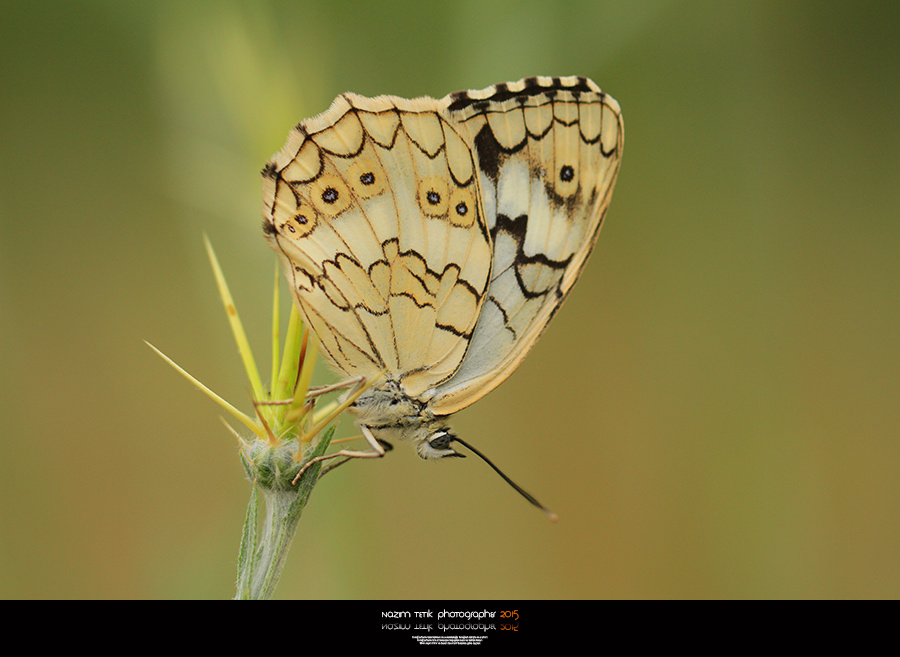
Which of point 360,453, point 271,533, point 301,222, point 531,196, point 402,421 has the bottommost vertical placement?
point 271,533

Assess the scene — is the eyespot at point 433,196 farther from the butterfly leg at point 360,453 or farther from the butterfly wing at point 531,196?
the butterfly leg at point 360,453

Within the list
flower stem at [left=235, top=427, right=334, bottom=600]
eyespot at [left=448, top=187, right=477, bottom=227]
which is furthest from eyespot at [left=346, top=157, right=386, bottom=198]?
flower stem at [left=235, top=427, right=334, bottom=600]

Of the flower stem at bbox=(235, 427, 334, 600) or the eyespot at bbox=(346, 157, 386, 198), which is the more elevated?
the eyespot at bbox=(346, 157, 386, 198)

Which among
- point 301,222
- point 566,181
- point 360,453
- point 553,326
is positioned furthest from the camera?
point 553,326

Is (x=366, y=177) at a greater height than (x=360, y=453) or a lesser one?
greater

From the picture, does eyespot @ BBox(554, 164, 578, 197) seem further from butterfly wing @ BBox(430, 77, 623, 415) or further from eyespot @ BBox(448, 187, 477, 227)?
eyespot @ BBox(448, 187, 477, 227)

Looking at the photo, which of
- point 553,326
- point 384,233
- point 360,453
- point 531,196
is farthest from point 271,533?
point 553,326

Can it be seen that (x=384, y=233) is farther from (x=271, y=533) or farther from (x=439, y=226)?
(x=271, y=533)

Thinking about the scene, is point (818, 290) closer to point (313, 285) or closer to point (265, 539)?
point (313, 285)
